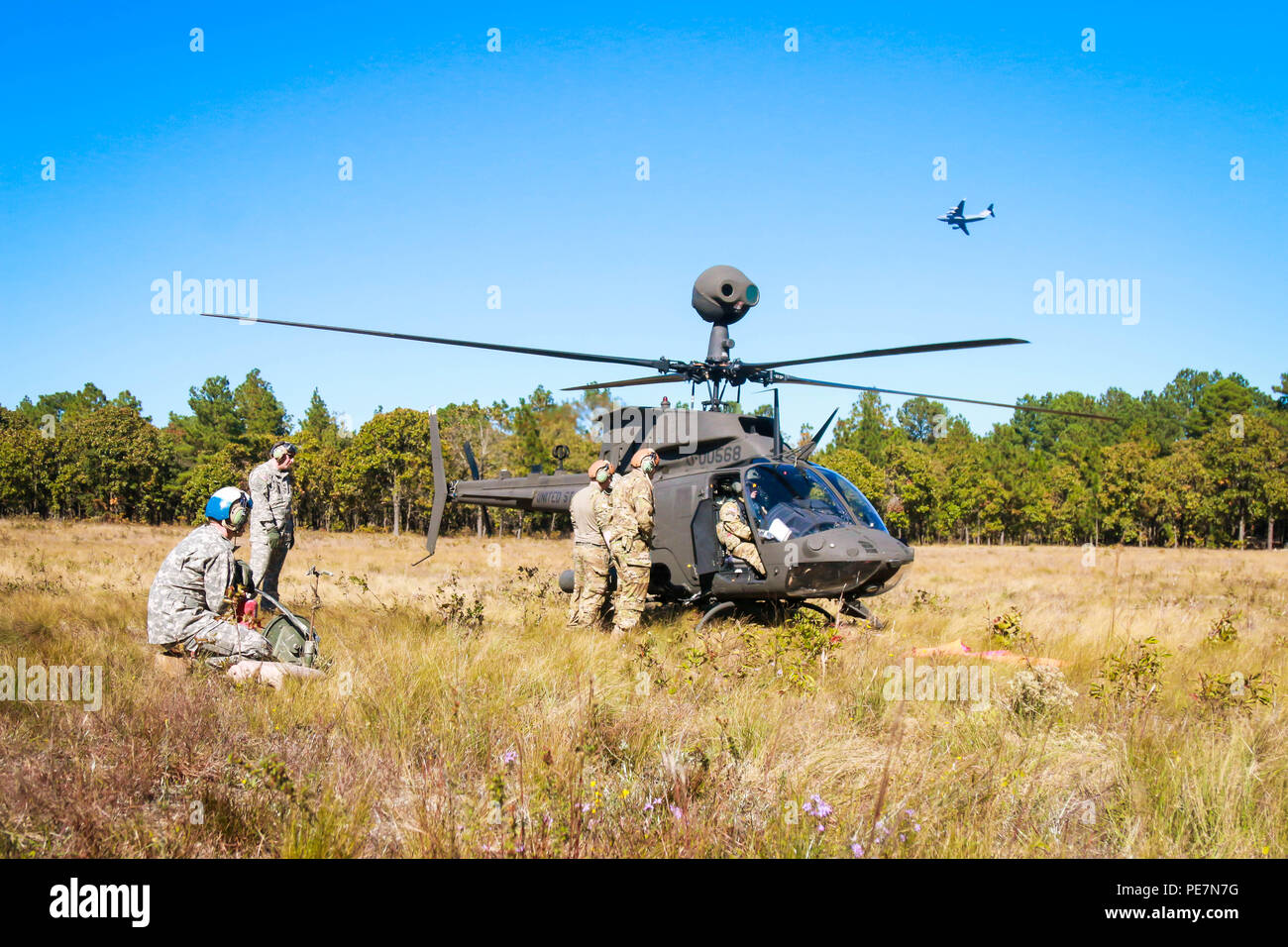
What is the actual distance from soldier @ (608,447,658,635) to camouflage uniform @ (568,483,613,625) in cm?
18

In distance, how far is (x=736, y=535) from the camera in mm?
9062

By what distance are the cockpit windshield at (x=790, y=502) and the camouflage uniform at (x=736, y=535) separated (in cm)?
23

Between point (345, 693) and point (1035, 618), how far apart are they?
30.7 ft

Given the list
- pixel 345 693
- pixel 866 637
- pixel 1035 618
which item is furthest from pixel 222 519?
pixel 1035 618

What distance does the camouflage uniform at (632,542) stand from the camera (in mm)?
8945

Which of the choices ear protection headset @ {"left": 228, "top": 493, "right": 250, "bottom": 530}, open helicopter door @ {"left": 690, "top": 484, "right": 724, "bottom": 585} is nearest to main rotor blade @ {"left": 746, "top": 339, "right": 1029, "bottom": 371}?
open helicopter door @ {"left": 690, "top": 484, "right": 724, "bottom": 585}

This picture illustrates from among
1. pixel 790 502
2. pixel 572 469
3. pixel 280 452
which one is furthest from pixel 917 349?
pixel 572 469

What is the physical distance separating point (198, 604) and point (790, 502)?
597 centimetres

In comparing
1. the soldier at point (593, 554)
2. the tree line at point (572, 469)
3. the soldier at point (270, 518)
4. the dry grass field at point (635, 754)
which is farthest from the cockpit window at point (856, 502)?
the tree line at point (572, 469)

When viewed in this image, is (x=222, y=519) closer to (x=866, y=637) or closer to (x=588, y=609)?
(x=588, y=609)

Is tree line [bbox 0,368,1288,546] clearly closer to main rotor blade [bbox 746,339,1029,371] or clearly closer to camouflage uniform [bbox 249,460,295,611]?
camouflage uniform [bbox 249,460,295,611]

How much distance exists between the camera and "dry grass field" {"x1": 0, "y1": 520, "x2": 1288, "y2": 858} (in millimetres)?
3350

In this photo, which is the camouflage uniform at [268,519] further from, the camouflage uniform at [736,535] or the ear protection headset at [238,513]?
the camouflage uniform at [736,535]
